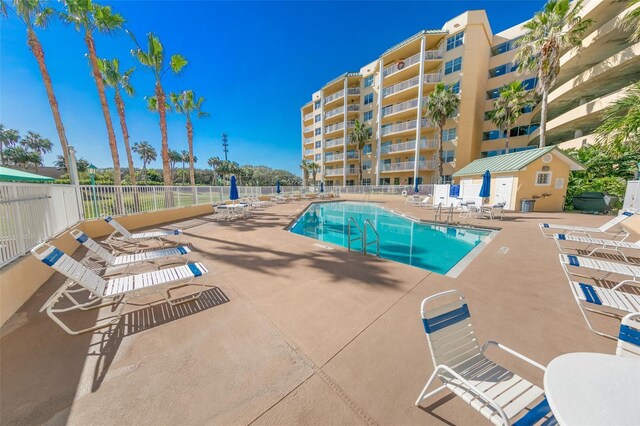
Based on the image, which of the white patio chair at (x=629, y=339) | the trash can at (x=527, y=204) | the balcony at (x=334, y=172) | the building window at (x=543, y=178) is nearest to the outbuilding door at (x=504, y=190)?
the trash can at (x=527, y=204)

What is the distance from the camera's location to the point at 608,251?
20.2 ft

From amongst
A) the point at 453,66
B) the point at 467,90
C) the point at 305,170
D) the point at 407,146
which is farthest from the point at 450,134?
the point at 305,170

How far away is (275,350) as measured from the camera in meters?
2.54

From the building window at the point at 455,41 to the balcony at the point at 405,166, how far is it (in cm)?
1332

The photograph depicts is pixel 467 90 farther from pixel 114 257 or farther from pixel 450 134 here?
pixel 114 257

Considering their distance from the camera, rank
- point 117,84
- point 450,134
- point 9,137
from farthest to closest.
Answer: point 9,137, point 450,134, point 117,84

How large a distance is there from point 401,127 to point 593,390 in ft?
103

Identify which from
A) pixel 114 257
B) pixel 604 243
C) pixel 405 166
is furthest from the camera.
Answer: pixel 405 166

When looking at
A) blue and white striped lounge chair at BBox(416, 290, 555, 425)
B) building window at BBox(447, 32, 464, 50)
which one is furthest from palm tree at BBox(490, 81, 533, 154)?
blue and white striped lounge chair at BBox(416, 290, 555, 425)

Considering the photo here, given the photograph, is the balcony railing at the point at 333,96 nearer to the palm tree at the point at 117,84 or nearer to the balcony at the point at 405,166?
the balcony at the point at 405,166

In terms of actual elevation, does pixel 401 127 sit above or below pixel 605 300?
above

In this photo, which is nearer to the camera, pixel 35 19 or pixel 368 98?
pixel 35 19

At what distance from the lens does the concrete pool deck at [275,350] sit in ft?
6.13

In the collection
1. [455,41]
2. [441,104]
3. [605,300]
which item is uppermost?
[455,41]
